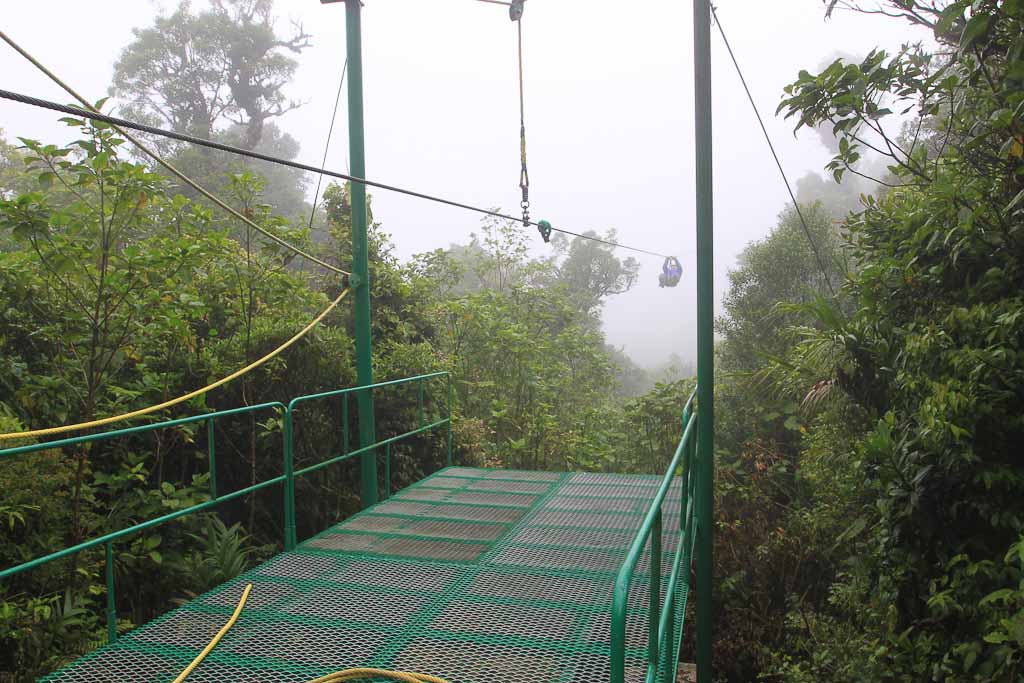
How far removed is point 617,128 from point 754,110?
210 ft

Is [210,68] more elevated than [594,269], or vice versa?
[210,68]

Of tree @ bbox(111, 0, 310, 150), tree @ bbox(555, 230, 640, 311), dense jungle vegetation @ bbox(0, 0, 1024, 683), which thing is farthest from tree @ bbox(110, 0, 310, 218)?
dense jungle vegetation @ bbox(0, 0, 1024, 683)

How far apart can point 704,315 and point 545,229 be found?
80.1 inches

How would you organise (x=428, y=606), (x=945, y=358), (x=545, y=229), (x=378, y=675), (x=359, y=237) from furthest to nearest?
(x=545, y=229)
(x=359, y=237)
(x=945, y=358)
(x=428, y=606)
(x=378, y=675)

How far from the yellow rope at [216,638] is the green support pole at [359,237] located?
6.58 ft

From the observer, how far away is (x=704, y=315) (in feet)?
14.6

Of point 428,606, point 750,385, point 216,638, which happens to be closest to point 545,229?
point 750,385

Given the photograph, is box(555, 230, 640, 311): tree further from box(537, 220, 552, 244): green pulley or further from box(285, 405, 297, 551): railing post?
box(285, 405, 297, 551): railing post

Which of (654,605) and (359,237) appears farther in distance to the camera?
(359,237)

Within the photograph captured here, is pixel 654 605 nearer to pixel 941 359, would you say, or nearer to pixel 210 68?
pixel 941 359

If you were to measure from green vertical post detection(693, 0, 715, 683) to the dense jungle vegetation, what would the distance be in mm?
545

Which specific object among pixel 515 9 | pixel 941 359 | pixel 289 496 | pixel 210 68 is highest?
pixel 210 68

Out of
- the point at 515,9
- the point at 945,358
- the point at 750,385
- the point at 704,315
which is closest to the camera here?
the point at 945,358

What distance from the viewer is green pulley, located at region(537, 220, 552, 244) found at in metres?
5.93
